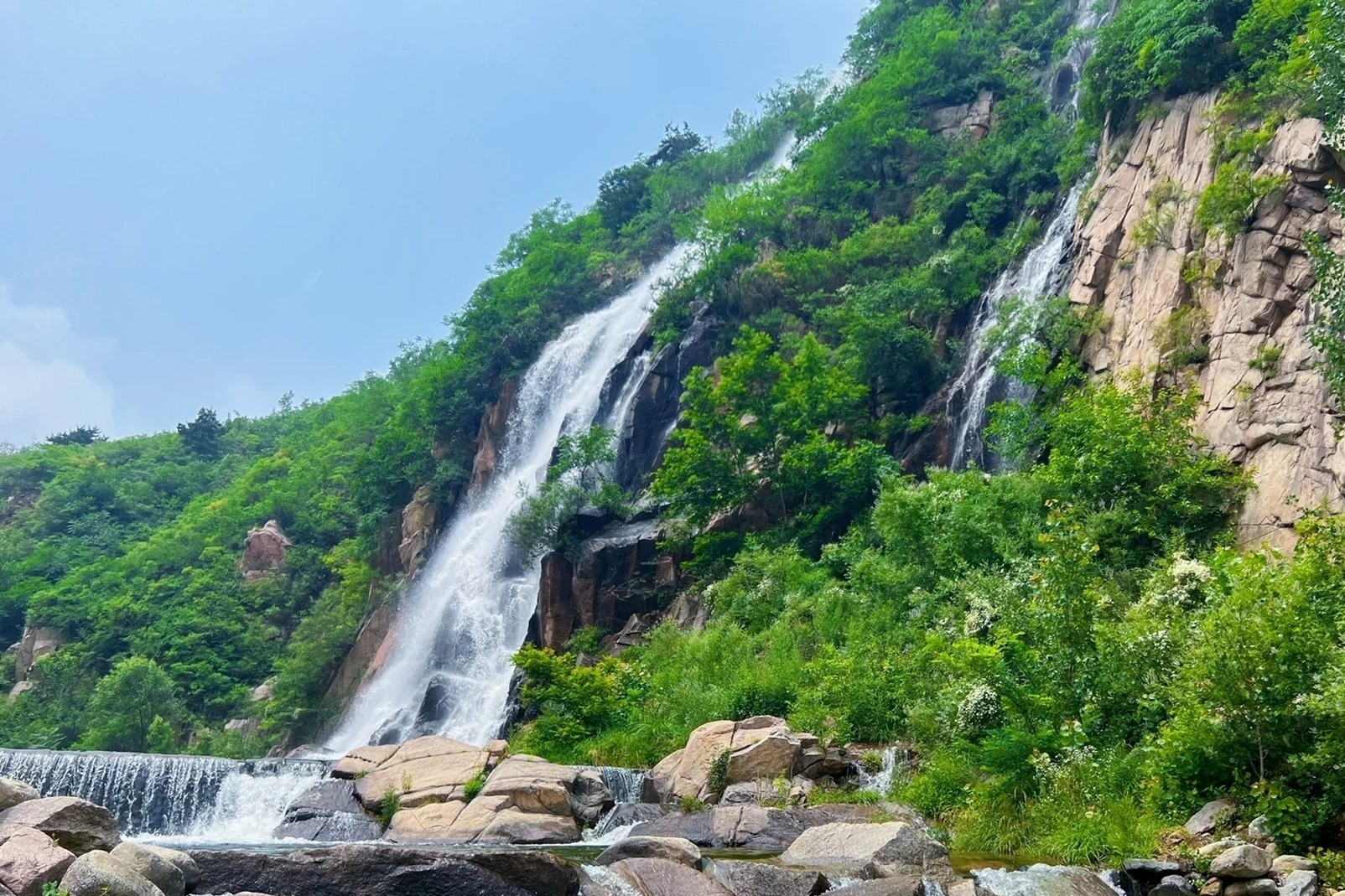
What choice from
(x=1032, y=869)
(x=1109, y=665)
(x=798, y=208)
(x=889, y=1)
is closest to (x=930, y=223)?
(x=798, y=208)

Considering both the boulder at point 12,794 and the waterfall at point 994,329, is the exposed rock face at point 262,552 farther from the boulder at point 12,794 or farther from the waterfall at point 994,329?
the boulder at point 12,794

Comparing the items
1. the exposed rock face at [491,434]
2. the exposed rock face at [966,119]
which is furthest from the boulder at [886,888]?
the exposed rock face at [966,119]

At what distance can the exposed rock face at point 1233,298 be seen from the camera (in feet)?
51.2

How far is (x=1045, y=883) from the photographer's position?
26.3ft

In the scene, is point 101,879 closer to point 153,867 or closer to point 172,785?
point 153,867

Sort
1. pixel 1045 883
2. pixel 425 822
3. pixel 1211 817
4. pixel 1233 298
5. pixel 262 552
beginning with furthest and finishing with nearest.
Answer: pixel 262 552
pixel 1233 298
pixel 425 822
pixel 1211 817
pixel 1045 883

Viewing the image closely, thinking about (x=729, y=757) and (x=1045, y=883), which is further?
(x=729, y=757)

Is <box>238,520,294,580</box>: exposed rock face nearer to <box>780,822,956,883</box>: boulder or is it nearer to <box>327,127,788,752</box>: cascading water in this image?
<box>327,127,788,752</box>: cascading water

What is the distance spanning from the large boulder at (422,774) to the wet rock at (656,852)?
6.27 meters

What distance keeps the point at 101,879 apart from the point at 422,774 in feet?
30.1

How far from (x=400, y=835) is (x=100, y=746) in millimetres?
25471

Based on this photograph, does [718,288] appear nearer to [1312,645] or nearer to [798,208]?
[798,208]

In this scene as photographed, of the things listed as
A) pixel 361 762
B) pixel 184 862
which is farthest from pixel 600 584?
pixel 184 862

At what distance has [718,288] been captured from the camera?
36500 mm
